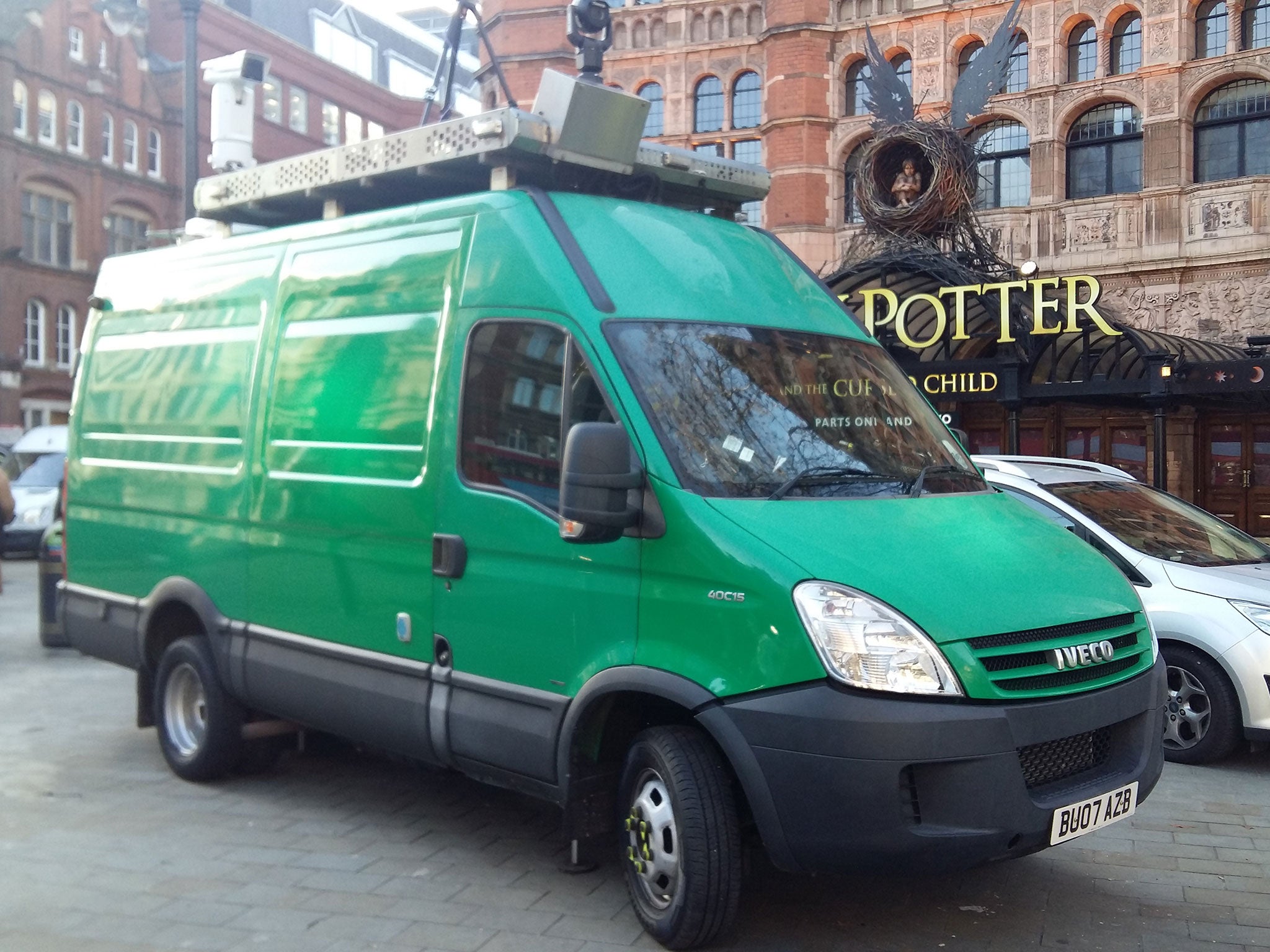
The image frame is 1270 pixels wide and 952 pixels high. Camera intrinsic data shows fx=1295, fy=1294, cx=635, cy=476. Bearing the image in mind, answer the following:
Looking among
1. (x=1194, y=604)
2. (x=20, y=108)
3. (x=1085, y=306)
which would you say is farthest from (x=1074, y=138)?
(x=20, y=108)

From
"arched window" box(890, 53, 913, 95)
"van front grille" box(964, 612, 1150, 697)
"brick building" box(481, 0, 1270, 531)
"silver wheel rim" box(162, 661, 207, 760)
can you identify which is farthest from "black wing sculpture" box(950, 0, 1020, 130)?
"van front grille" box(964, 612, 1150, 697)

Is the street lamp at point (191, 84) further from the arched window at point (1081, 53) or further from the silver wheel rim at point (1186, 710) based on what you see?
the arched window at point (1081, 53)

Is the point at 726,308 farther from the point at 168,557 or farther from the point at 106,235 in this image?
the point at 106,235

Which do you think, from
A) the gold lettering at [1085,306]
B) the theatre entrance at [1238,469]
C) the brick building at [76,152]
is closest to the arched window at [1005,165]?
the theatre entrance at [1238,469]

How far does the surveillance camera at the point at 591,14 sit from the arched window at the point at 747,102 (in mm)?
23703

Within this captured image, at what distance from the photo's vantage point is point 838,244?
2773 centimetres

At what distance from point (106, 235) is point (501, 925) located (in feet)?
153

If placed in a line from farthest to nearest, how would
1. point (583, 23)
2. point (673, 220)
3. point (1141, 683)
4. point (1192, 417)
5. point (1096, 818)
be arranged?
point (1192, 417) < point (583, 23) < point (673, 220) < point (1141, 683) < point (1096, 818)

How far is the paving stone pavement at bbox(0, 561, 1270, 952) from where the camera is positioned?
4531 millimetres

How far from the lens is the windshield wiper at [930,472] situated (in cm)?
469

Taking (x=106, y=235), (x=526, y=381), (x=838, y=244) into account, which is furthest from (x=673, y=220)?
(x=106, y=235)

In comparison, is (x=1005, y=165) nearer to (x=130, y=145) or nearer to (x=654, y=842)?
(x=654, y=842)

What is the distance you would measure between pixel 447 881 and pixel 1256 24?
23910 millimetres

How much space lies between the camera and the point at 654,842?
14.3ft
